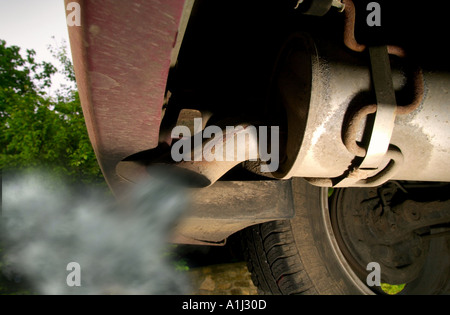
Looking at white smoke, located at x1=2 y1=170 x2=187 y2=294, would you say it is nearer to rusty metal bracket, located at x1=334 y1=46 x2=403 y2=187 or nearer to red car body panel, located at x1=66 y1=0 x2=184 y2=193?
red car body panel, located at x1=66 y1=0 x2=184 y2=193

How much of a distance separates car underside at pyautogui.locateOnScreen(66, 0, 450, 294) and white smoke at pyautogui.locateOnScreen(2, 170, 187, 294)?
97mm

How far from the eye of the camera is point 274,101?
3.02 ft

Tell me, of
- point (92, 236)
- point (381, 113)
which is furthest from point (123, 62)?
point (92, 236)

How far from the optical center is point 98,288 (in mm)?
3031

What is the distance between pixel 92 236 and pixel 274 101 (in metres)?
1.22

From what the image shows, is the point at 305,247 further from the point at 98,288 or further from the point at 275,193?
the point at 98,288

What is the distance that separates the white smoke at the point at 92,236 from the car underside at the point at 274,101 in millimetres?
97

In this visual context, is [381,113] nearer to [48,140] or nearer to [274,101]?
[274,101]

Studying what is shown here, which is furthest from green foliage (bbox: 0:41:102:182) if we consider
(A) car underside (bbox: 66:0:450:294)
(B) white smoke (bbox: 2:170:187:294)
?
(A) car underside (bbox: 66:0:450:294)

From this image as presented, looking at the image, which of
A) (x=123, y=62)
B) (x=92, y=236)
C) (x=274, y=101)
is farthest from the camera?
(x=92, y=236)

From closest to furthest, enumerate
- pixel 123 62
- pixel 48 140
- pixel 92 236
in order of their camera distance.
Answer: pixel 123 62
pixel 92 236
pixel 48 140

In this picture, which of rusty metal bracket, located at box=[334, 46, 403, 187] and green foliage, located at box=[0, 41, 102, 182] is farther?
green foliage, located at box=[0, 41, 102, 182]

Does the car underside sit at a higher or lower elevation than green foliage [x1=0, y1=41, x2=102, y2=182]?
lower

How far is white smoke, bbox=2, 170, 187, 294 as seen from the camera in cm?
104
